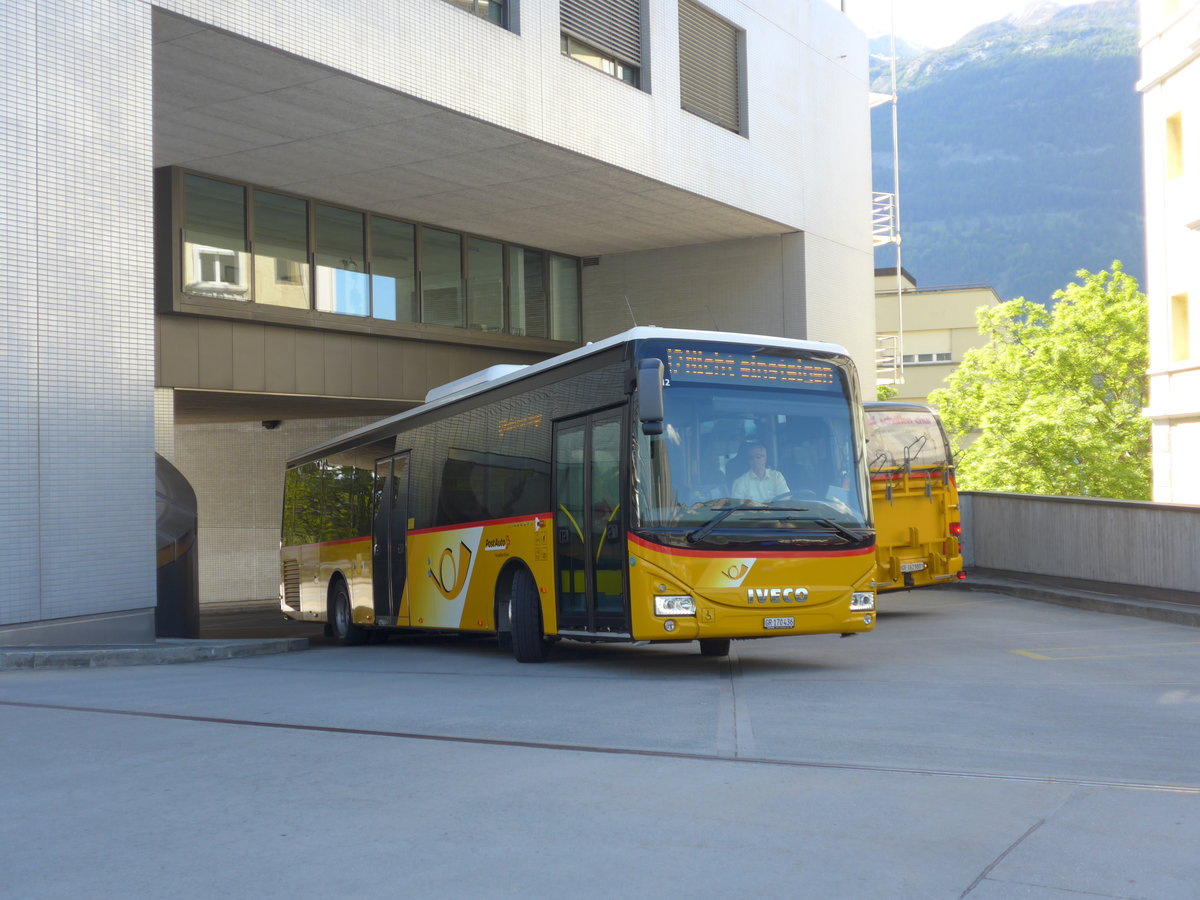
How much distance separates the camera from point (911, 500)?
62.4ft

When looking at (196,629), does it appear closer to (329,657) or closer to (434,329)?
(329,657)

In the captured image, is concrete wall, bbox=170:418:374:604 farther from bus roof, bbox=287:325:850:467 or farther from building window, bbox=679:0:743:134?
building window, bbox=679:0:743:134

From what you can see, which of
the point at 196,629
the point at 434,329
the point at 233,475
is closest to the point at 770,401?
the point at 196,629

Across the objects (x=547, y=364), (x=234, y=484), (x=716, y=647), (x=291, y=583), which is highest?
(x=547, y=364)

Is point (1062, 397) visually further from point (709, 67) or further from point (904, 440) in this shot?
point (904, 440)

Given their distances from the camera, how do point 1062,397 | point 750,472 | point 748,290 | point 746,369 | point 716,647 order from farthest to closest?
point 1062,397
point 748,290
point 716,647
point 746,369
point 750,472

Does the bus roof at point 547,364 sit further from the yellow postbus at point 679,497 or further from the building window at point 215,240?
the building window at point 215,240

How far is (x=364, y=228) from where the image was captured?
2483 centimetres

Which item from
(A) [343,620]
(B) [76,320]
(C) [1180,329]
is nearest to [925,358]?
(C) [1180,329]

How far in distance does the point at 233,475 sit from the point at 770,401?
24.9 meters

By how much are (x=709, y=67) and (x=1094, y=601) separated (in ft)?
40.0

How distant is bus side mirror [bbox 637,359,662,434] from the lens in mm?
10492

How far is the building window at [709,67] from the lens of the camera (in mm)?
24547

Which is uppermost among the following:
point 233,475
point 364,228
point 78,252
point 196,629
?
point 364,228
